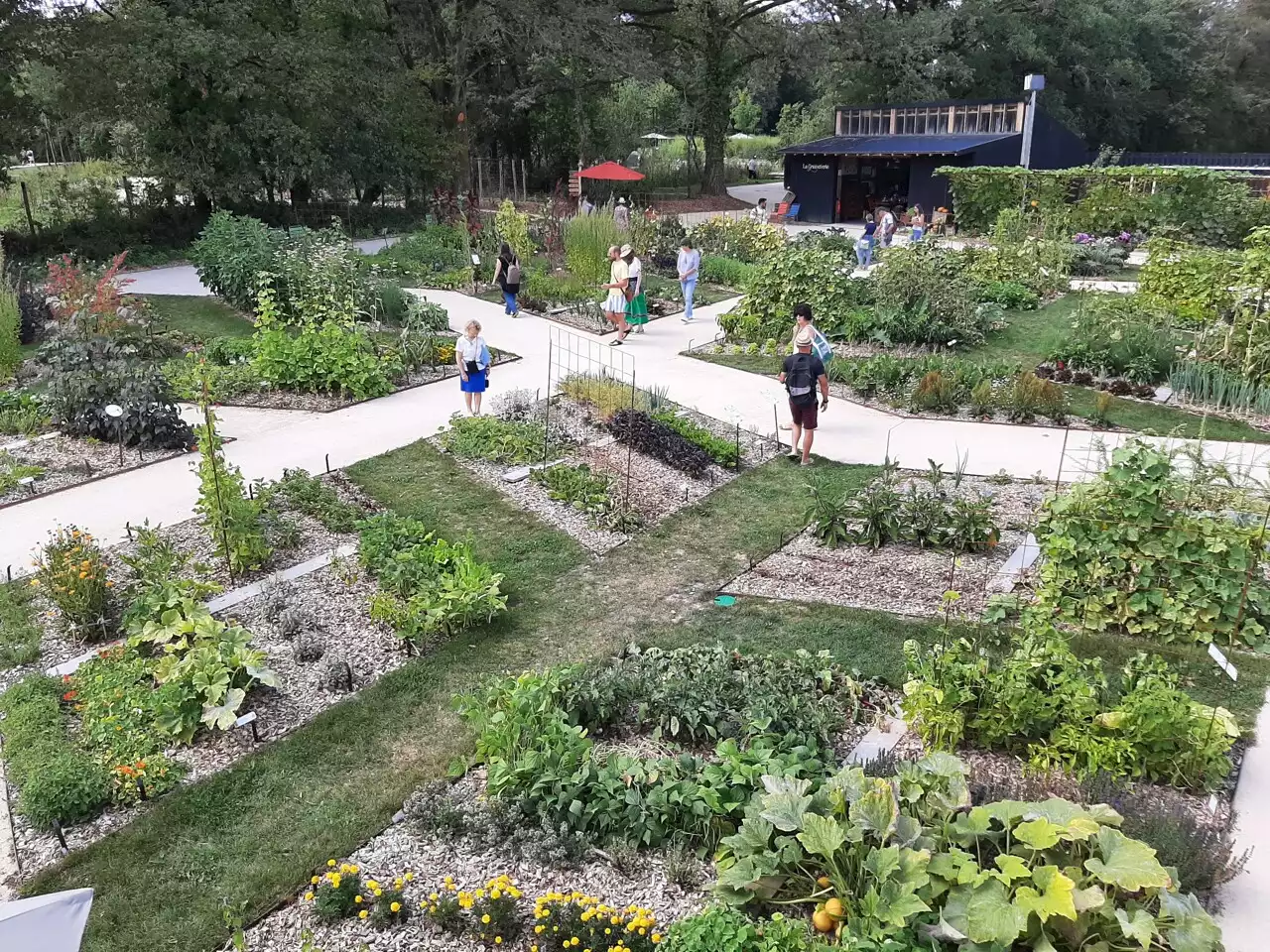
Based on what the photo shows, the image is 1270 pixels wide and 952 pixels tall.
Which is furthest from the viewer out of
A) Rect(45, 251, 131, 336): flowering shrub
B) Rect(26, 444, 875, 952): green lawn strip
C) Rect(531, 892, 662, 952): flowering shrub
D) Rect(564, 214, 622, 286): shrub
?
Rect(564, 214, 622, 286): shrub

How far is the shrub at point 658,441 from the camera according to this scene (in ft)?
29.6

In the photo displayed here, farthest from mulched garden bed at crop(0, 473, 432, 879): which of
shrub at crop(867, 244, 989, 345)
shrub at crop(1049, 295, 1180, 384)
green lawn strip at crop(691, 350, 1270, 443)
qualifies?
shrub at crop(1049, 295, 1180, 384)

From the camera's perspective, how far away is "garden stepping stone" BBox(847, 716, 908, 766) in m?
4.94

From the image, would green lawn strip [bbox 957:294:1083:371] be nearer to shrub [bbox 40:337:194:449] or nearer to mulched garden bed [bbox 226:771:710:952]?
mulched garden bed [bbox 226:771:710:952]

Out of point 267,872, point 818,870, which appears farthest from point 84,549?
point 818,870

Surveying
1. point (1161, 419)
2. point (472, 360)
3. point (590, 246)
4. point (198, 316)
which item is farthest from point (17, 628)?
point (590, 246)

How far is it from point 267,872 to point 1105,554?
505 centimetres

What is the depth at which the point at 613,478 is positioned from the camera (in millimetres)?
8750

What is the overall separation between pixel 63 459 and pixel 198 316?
666cm

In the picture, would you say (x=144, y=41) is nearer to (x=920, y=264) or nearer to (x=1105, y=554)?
(x=920, y=264)

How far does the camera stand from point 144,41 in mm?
19516

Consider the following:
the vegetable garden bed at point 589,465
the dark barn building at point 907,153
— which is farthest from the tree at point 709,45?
the vegetable garden bed at point 589,465

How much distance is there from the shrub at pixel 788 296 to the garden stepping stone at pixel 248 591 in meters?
7.44

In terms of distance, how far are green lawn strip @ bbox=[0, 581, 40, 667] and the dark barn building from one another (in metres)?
24.5
